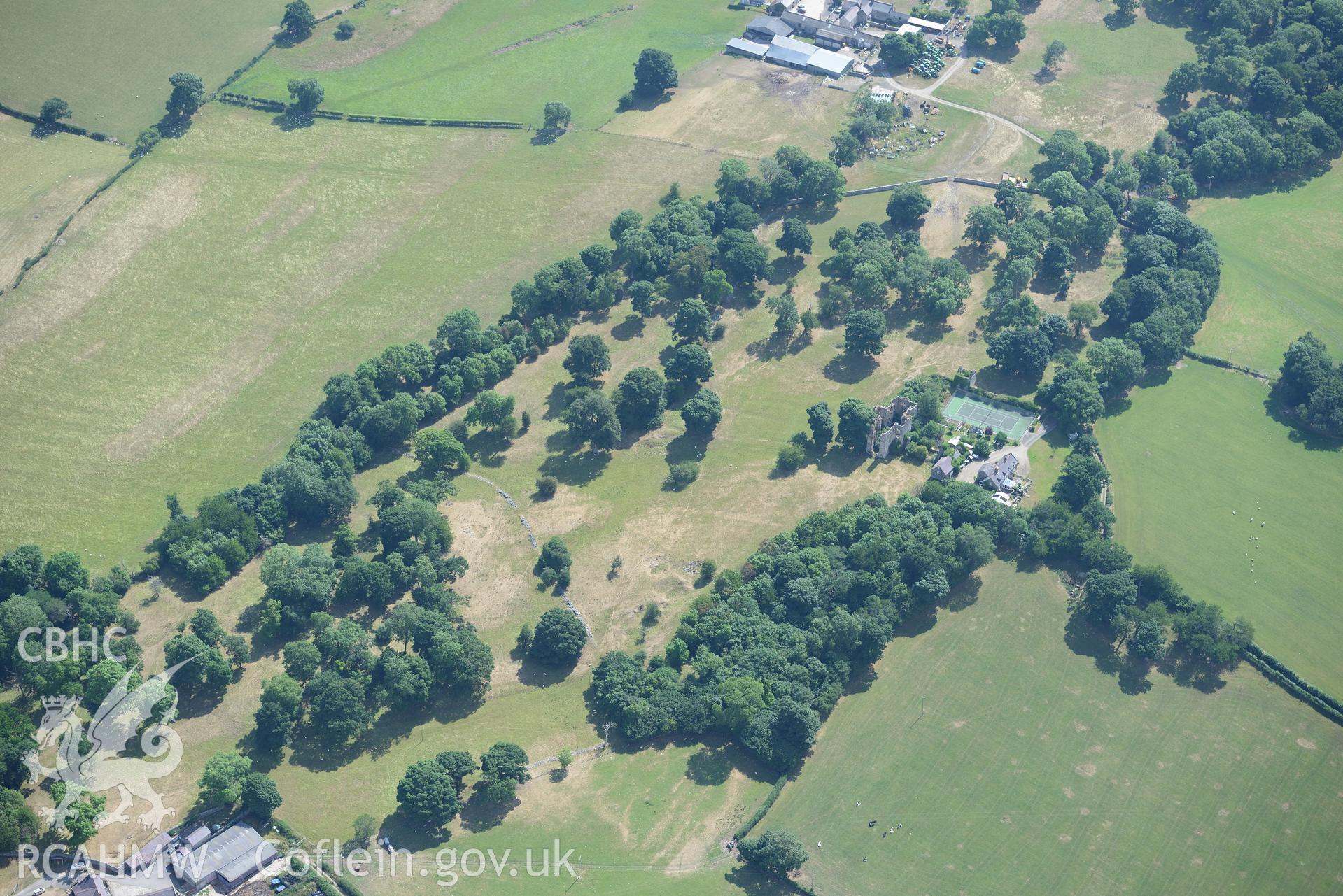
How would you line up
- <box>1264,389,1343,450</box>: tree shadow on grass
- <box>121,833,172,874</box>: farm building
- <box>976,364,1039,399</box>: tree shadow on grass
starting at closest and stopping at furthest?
<box>121,833,172,874</box>: farm building, <box>1264,389,1343,450</box>: tree shadow on grass, <box>976,364,1039,399</box>: tree shadow on grass

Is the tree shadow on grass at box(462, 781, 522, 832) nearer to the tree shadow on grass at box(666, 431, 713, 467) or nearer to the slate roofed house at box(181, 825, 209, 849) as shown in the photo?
the slate roofed house at box(181, 825, 209, 849)

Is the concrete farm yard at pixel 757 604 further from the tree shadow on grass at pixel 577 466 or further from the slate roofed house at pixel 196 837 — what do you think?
the slate roofed house at pixel 196 837

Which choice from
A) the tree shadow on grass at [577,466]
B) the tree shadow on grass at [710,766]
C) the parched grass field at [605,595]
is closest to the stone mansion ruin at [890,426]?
the parched grass field at [605,595]

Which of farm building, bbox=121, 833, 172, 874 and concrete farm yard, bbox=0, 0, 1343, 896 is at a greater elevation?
farm building, bbox=121, 833, 172, 874

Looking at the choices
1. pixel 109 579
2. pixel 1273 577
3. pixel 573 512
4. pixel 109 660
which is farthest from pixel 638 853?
pixel 1273 577

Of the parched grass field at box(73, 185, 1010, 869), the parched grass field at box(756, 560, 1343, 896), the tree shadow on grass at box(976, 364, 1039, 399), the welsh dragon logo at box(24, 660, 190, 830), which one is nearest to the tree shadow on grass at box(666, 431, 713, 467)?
the parched grass field at box(73, 185, 1010, 869)

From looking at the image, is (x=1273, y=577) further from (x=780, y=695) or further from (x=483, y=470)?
(x=483, y=470)
